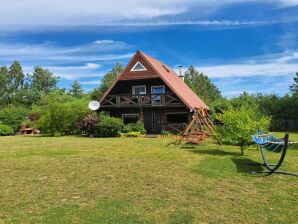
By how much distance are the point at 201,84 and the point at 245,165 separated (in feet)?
155

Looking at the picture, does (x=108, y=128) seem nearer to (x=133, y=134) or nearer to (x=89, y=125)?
(x=89, y=125)

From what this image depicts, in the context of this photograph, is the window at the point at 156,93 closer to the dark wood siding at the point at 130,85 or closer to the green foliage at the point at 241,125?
the dark wood siding at the point at 130,85

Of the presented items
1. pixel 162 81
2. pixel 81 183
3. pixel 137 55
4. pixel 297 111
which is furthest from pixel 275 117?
pixel 81 183

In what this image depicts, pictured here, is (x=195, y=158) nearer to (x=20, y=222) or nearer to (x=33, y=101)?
(x=20, y=222)

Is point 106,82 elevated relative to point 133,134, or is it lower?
elevated

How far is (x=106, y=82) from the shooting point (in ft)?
148

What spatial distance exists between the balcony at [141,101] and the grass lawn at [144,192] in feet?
47.9

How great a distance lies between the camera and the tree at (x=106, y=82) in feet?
133

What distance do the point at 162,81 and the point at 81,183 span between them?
2001 cm

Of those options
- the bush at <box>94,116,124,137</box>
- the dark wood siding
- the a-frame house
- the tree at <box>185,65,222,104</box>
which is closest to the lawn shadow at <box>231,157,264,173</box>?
the bush at <box>94,116,124,137</box>

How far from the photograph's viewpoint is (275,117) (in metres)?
33.8

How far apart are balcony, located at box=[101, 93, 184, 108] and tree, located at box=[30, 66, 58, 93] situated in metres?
36.7

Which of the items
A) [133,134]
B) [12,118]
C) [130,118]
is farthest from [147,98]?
[12,118]

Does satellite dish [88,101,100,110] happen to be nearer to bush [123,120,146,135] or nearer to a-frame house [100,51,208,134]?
a-frame house [100,51,208,134]
